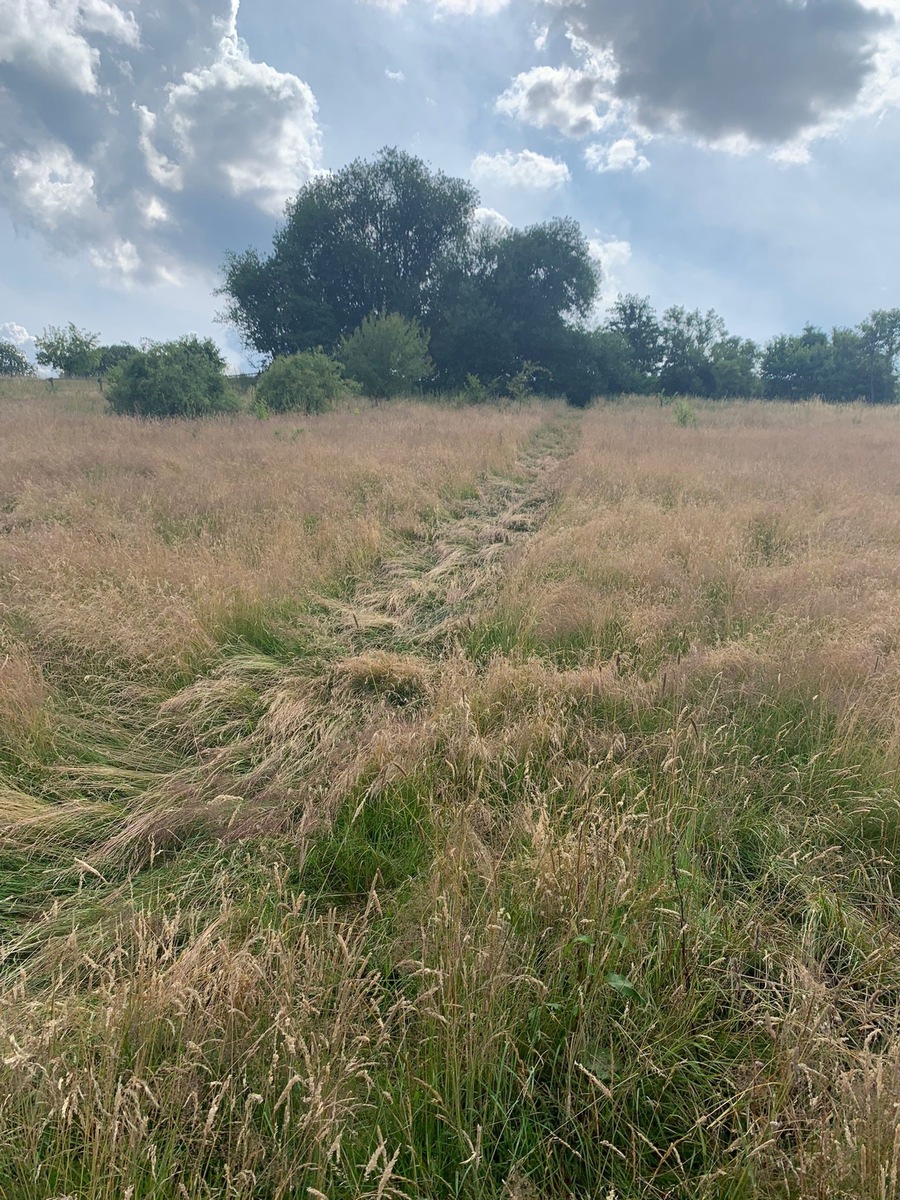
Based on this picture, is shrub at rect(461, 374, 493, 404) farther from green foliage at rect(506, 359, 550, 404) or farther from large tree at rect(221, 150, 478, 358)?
large tree at rect(221, 150, 478, 358)

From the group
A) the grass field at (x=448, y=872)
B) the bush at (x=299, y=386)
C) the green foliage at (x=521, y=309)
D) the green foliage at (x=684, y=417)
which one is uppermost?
the green foliage at (x=521, y=309)

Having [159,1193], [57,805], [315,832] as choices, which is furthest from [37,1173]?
[57,805]

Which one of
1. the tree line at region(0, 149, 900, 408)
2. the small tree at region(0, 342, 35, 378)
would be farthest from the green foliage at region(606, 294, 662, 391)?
the small tree at region(0, 342, 35, 378)

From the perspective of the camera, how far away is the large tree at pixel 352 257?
30641 mm

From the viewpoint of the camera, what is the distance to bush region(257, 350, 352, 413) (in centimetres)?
1652

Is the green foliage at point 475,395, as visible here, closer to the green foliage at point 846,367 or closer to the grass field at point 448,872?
the grass field at point 448,872

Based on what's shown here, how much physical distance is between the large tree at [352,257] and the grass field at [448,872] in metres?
30.3

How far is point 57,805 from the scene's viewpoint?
2.39 meters

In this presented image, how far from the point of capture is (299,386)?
16688mm

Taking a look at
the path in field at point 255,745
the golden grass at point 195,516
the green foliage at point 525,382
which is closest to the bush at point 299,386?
the golden grass at point 195,516

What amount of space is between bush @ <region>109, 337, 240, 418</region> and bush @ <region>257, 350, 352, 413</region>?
1.15m

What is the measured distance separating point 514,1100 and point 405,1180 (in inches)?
13.6

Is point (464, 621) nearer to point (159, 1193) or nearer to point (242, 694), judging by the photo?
point (242, 694)

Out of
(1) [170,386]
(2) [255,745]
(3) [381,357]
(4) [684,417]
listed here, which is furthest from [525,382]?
(2) [255,745]
